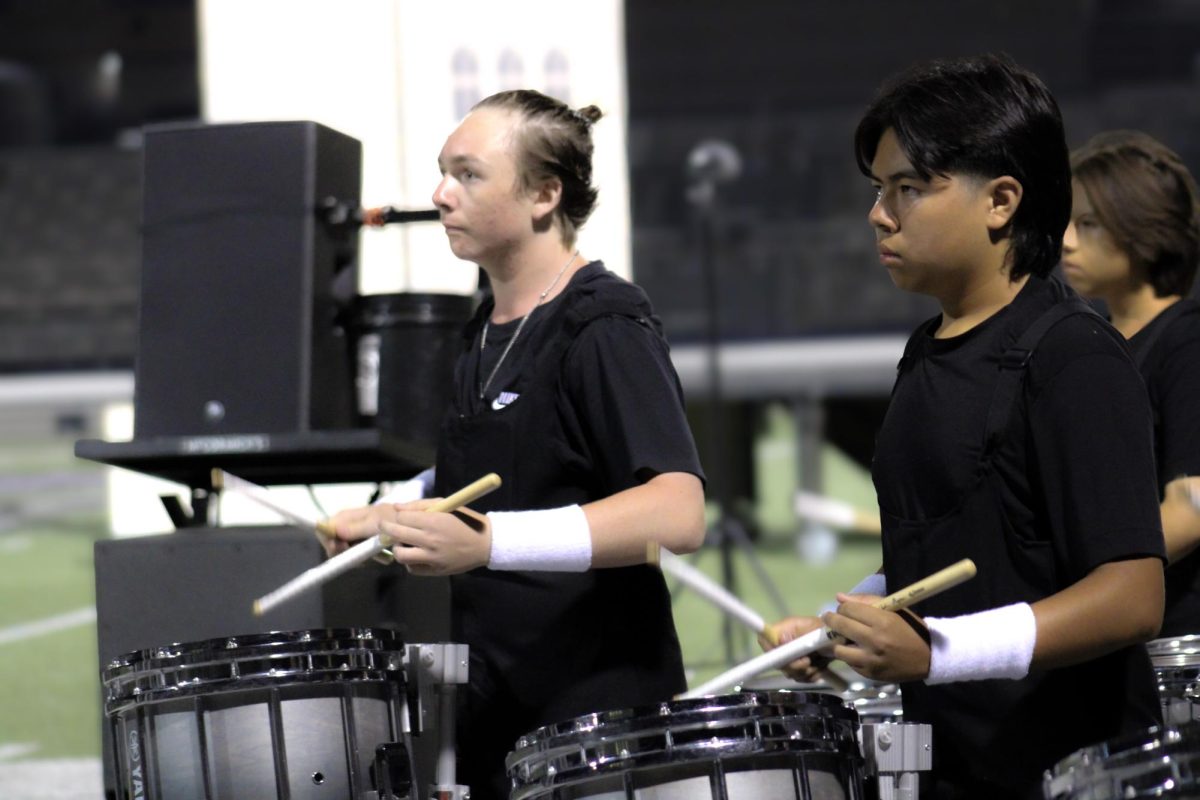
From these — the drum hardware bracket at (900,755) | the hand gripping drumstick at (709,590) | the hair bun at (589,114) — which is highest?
the hair bun at (589,114)

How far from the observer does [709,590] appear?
1681mm

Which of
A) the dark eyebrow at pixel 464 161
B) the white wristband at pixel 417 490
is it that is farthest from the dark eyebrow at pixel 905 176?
the white wristband at pixel 417 490

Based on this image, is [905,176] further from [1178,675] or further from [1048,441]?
[1178,675]

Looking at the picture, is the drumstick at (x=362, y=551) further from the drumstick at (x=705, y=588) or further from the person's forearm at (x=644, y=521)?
the drumstick at (x=705, y=588)

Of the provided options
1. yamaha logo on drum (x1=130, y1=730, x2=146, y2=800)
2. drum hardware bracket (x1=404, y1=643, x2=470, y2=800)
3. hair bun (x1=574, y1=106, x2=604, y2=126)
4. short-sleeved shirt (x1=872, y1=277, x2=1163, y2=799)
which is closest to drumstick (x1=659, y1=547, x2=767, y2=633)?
short-sleeved shirt (x1=872, y1=277, x2=1163, y2=799)

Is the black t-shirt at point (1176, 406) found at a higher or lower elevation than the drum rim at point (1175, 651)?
higher

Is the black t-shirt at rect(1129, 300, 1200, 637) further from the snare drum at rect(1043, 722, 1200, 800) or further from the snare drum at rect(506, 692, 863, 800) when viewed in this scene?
the snare drum at rect(1043, 722, 1200, 800)

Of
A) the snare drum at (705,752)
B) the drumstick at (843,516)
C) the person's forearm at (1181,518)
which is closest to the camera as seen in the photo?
the snare drum at (705,752)

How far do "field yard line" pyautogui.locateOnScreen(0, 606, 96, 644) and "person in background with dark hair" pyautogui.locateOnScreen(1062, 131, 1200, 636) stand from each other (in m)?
6.84

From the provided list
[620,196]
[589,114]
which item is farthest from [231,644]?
[620,196]

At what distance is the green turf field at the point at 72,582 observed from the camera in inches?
245

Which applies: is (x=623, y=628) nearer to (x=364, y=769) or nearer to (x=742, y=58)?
(x=364, y=769)

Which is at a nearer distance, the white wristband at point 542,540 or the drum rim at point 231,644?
the white wristband at point 542,540

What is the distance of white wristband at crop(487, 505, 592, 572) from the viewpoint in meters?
1.89
